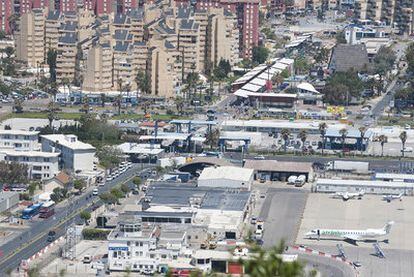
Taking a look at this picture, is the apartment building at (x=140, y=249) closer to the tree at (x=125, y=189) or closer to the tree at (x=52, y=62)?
the tree at (x=125, y=189)

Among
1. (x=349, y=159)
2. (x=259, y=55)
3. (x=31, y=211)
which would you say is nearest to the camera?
(x=31, y=211)

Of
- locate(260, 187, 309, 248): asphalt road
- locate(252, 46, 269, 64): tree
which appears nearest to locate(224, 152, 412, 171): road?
locate(260, 187, 309, 248): asphalt road

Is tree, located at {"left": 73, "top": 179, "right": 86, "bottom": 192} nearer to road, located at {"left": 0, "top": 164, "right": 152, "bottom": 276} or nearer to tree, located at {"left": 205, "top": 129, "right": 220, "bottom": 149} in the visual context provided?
road, located at {"left": 0, "top": 164, "right": 152, "bottom": 276}

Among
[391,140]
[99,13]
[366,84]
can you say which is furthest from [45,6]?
[391,140]

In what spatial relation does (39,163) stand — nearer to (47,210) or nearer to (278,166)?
(47,210)

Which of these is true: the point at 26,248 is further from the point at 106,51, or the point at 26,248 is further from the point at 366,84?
the point at 366,84

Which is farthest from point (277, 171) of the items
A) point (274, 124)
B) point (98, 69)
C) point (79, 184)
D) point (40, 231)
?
point (98, 69)
